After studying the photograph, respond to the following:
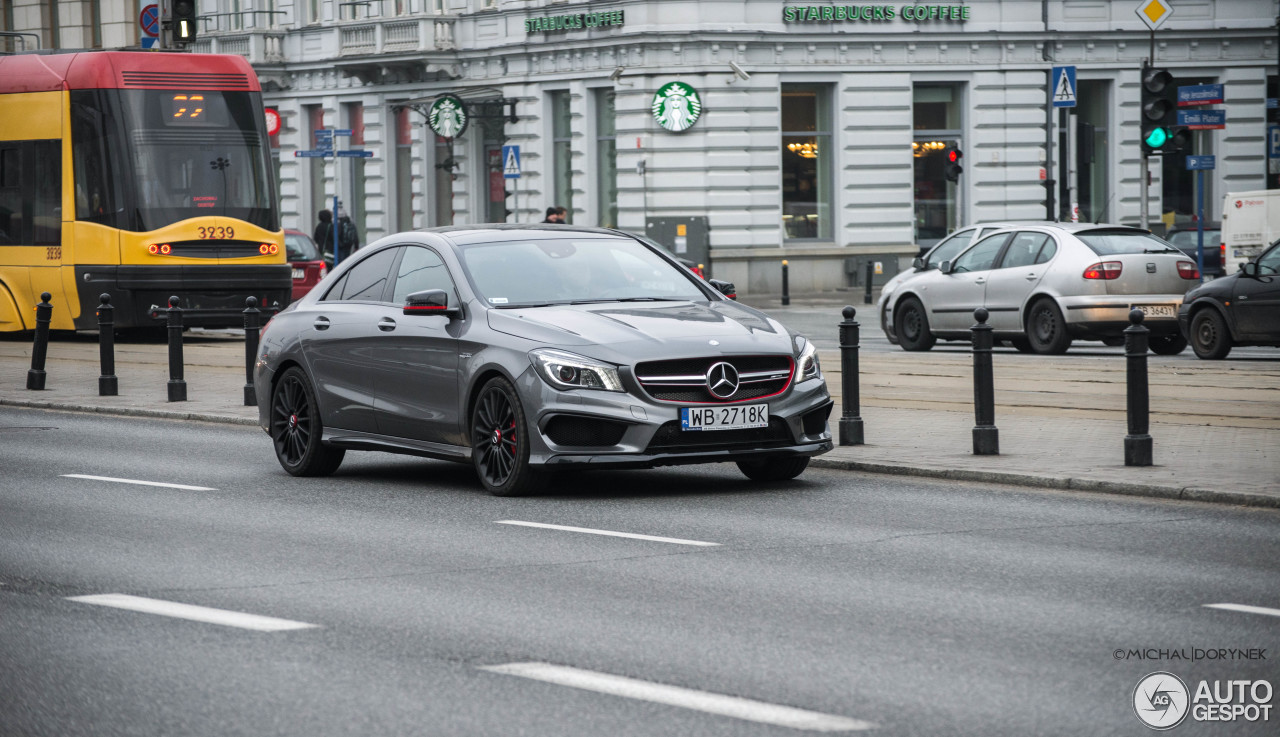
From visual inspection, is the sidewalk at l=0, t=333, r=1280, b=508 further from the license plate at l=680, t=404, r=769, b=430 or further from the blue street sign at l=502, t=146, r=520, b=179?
the blue street sign at l=502, t=146, r=520, b=179

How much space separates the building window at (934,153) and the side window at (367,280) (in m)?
30.0

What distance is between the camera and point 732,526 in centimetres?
963

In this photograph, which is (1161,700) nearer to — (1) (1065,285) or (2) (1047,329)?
(1) (1065,285)

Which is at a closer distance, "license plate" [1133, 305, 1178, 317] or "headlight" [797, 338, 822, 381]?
"headlight" [797, 338, 822, 381]

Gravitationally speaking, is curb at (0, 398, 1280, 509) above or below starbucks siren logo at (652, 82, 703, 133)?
below

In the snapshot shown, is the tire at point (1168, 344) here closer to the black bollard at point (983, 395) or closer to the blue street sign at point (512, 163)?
the black bollard at point (983, 395)

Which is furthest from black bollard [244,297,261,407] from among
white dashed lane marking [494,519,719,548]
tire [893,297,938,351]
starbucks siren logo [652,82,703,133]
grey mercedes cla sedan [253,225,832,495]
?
starbucks siren logo [652,82,703,133]

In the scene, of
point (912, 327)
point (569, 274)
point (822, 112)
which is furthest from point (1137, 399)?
point (822, 112)

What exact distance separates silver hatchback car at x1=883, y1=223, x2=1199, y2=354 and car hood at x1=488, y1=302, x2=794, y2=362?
11.4m

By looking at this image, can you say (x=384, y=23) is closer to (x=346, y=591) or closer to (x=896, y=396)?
(x=896, y=396)

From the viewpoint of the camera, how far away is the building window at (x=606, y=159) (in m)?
41.9

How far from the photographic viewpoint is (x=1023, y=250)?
23.0 meters

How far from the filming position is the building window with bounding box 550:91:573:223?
43156 mm

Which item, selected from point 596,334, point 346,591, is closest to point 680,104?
point 596,334
